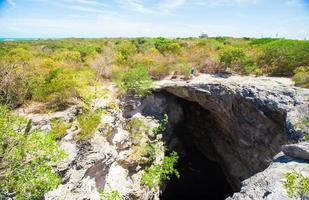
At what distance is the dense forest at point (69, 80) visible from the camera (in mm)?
7251

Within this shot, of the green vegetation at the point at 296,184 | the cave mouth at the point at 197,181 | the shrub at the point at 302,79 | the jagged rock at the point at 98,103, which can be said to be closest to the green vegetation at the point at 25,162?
the jagged rock at the point at 98,103

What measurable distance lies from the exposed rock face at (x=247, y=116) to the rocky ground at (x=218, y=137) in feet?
0.10

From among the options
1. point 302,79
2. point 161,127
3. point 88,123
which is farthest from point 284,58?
point 88,123

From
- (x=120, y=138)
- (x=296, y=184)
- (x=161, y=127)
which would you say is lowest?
(x=161, y=127)

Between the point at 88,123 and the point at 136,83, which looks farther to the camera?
the point at 136,83

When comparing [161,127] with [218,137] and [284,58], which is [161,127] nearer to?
[218,137]

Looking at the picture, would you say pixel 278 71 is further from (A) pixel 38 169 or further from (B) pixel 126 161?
(A) pixel 38 169

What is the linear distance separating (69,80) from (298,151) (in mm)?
8540

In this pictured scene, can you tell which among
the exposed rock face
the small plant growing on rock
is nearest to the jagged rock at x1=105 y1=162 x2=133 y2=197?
the small plant growing on rock

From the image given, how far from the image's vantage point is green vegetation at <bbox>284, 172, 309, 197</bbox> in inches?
230

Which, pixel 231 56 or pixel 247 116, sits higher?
pixel 231 56

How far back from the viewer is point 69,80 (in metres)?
11.4

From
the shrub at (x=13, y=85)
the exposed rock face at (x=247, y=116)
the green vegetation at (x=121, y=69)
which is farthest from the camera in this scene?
the green vegetation at (x=121, y=69)

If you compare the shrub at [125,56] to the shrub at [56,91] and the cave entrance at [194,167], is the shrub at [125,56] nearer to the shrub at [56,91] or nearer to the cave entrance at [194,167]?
the cave entrance at [194,167]
